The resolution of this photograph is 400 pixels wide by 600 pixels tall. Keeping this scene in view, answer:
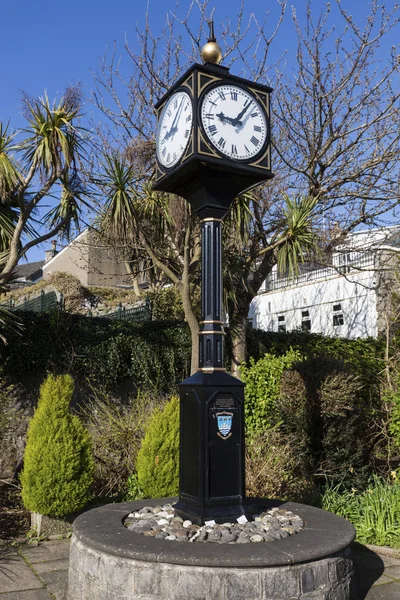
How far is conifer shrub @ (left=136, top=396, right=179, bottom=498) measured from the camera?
6.50 m

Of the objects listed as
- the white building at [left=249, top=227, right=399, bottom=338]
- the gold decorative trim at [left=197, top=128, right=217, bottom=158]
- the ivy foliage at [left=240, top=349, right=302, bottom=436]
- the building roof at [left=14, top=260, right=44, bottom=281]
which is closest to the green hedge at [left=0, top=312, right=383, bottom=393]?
the ivy foliage at [left=240, top=349, right=302, bottom=436]

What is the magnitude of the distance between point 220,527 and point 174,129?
357 cm

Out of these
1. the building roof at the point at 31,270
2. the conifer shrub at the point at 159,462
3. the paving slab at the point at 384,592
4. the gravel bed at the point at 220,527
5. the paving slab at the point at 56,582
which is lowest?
the paving slab at the point at 384,592

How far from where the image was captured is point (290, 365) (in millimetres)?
8750

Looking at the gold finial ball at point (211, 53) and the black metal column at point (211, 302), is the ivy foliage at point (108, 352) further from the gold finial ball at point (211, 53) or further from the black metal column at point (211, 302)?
the gold finial ball at point (211, 53)

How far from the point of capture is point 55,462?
618 centimetres

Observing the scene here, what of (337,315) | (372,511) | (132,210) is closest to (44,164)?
(132,210)

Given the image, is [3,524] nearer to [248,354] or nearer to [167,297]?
[248,354]

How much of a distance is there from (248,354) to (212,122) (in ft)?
23.3

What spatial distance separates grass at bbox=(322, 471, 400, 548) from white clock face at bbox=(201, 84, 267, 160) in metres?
4.23

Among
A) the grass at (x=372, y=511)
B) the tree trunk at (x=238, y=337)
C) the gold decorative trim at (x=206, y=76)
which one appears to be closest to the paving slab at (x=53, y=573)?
the grass at (x=372, y=511)

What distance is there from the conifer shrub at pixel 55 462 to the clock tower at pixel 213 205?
6.15 feet

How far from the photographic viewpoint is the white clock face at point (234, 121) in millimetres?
4805

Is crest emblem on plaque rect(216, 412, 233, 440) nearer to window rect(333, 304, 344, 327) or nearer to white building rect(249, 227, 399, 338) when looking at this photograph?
white building rect(249, 227, 399, 338)
